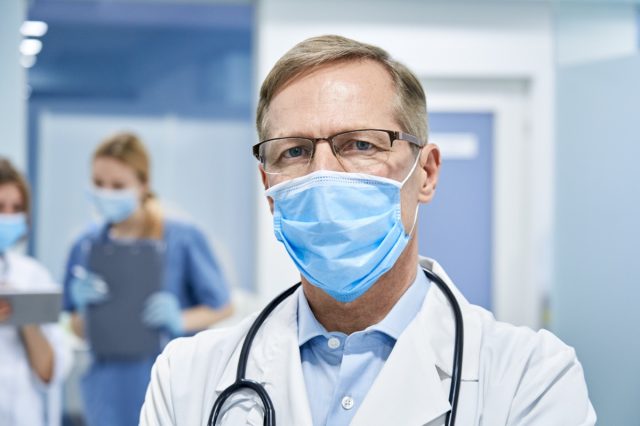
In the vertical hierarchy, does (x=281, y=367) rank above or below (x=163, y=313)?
above

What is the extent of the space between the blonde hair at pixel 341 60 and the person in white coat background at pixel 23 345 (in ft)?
5.71

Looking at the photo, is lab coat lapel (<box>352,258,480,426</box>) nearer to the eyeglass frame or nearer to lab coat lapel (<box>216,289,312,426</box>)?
lab coat lapel (<box>216,289,312,426</box>)

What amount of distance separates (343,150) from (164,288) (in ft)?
6.88

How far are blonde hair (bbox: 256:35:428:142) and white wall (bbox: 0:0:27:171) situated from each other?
7.30ft

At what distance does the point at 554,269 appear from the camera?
5.59 feet

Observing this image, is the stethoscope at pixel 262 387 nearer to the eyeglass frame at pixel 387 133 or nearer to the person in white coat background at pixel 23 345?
A: the eyeglass frame at pixel 387 133

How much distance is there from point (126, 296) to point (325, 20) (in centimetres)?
135

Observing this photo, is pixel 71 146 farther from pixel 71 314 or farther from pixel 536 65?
pixel 536 65

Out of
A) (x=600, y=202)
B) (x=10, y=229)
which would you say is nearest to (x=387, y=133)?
(x=600, y=202)

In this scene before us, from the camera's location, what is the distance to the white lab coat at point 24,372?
252cm

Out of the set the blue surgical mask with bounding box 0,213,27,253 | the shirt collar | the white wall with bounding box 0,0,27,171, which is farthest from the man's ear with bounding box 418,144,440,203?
the white wall with bounding box 0,0,27,171

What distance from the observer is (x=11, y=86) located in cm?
299

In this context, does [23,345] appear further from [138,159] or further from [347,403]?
[347,403]

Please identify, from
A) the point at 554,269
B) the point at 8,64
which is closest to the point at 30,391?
the point at 8,64
